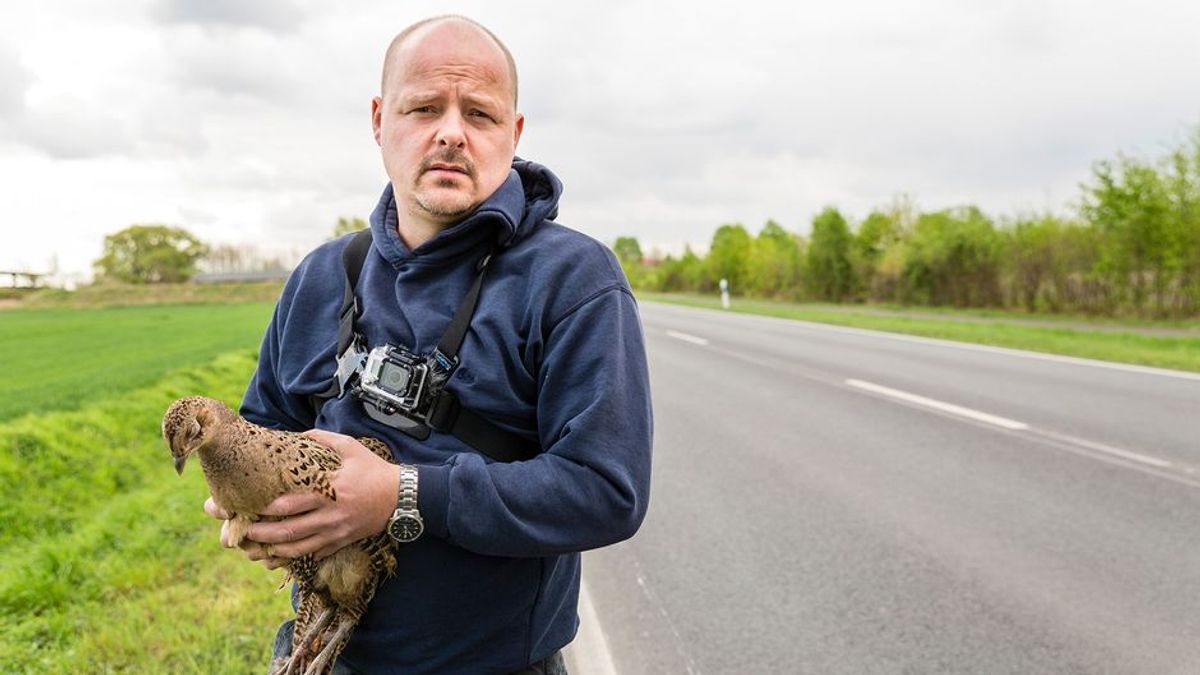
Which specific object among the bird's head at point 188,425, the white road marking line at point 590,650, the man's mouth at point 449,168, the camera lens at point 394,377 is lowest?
the white road marking line at point 590,650

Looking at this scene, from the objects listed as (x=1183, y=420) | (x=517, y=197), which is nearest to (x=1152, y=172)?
(x=1183, y=420)

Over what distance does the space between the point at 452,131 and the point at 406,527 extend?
2.70 feet

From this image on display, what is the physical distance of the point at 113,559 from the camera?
15.5ft

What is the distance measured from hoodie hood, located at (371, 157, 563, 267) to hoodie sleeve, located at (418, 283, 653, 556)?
261 millimetres

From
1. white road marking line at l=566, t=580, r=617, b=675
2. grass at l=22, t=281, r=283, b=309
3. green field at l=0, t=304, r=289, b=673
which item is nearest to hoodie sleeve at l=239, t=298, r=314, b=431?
green field at l=0, t=304, r=289, b=673

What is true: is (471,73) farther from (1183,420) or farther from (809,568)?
(1183,420)

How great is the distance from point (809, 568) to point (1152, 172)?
21070 millimetres

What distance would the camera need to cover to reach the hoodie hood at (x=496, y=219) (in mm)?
1647

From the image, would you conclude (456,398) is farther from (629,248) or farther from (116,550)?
(629,248)

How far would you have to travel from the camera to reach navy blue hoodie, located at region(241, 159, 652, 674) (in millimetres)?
1474

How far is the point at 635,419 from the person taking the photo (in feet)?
5.01

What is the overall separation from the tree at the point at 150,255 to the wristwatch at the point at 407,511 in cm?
9690

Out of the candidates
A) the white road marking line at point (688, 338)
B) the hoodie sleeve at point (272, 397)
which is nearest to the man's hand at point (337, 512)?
the hoodie sleeve at point (272, 397)

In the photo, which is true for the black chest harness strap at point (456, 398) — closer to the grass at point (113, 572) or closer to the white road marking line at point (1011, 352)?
the grass at point (113, 572)
